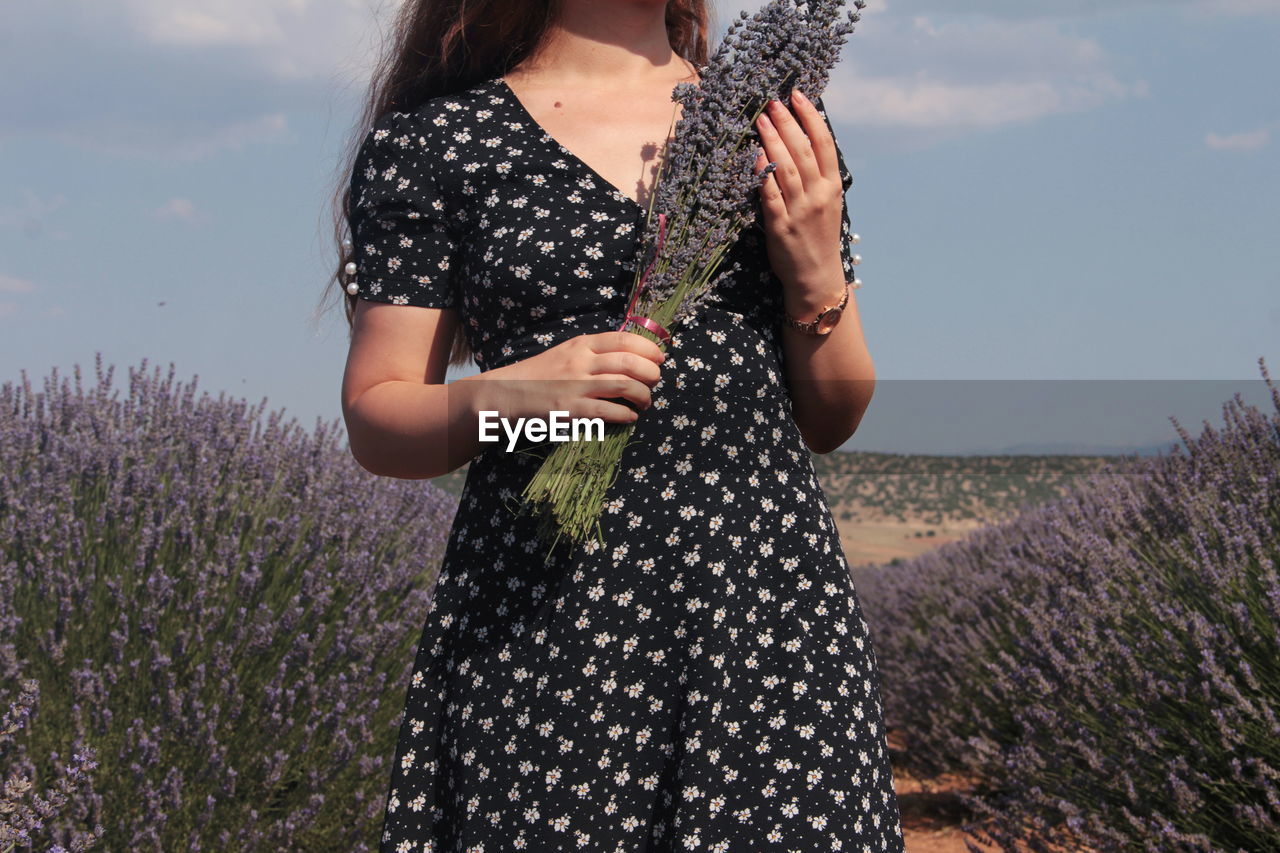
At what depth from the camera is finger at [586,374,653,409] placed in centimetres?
153

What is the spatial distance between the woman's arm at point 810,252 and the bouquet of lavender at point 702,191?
0.11 ft

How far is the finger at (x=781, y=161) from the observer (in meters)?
1.68

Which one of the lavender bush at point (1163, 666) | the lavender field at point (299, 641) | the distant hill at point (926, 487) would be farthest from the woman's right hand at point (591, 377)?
the distant hill at point (926, 487)

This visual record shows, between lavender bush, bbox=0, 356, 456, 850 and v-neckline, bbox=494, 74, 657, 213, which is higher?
v-neckline, bbox=494, 74, 657, 213

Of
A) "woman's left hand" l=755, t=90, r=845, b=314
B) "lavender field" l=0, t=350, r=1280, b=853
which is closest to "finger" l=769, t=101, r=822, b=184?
"woman's left hand" l=755, t=90, r=845, b=314

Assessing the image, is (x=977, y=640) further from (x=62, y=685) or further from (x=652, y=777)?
(x=652, y=777)

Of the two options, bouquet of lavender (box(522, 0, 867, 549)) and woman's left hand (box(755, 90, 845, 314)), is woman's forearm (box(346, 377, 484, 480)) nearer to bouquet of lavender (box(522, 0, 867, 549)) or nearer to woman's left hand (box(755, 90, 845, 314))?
bouquet of lavender (box(522, 0, 867, 549))

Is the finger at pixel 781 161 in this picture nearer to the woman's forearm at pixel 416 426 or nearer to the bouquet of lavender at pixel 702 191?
the bouquet of lavender at pixel 702 191

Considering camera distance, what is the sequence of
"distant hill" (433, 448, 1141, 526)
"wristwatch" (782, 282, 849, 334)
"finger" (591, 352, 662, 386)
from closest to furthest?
"finger" (591, 352, 662, 386)
"wristwatch" (782, 282, 849, 334)
"distant hill" (433, 448, 1141, 526)

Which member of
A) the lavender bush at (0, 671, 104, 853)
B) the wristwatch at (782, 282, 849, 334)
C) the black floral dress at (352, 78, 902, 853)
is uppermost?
the wristwatch at (782, 282, 849, 334)

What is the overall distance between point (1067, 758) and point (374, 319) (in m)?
2.94

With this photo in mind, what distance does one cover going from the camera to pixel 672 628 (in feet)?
5.29

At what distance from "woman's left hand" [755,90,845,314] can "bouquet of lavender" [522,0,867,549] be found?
3 centimetres

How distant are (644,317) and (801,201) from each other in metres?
0.26
